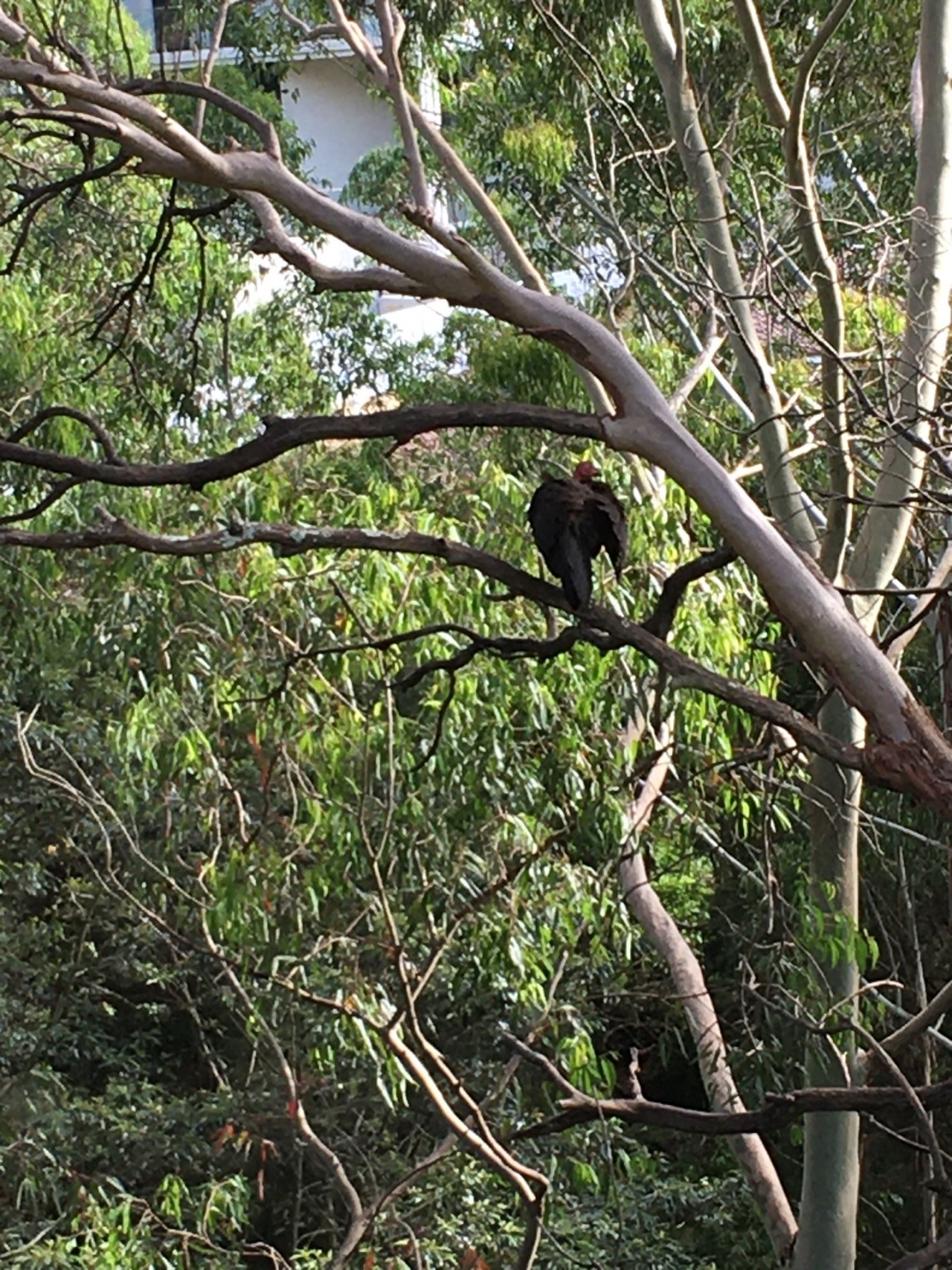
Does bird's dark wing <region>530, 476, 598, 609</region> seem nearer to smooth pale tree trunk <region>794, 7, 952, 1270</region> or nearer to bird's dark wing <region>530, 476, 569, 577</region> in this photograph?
bird's dark wing <region>530, 476, 569, 577</region>

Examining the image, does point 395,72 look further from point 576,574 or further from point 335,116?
point 335,116

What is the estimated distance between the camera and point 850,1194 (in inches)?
166

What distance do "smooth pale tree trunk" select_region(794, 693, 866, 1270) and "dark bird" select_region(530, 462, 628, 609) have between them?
179cm

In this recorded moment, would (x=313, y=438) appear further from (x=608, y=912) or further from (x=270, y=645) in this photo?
(x=608, y=912)

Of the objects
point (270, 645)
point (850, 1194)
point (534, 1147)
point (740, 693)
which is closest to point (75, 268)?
point (270, 645)

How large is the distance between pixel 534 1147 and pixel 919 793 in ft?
11.4

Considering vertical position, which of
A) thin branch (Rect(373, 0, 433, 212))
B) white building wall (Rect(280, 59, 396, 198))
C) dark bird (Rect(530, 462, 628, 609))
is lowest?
dark bird (Rect(530, 462, 628, 609))

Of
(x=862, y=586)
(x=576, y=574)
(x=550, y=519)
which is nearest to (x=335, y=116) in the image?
(x=862, y=586)

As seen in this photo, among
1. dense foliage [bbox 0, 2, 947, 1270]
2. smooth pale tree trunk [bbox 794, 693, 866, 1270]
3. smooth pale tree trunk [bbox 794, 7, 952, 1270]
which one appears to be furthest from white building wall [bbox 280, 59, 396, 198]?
smooth pale tree trunk [bbox 794, 693, 866, 1270]

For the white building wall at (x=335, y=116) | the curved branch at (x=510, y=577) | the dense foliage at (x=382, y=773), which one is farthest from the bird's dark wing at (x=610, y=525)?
the white building wall at (x=335, y=116)

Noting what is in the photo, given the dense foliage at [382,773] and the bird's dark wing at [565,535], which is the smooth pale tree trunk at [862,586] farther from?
the bird's dark wing at [565,535]

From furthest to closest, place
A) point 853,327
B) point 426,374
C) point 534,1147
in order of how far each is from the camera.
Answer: point 426,374, point 853,327, point 534,1147

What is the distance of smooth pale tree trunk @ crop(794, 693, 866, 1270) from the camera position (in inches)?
163

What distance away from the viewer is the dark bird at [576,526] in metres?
2.36
